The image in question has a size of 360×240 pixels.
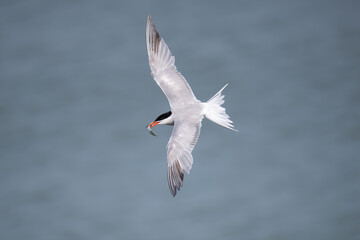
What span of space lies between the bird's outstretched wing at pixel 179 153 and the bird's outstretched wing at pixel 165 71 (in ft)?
1.61

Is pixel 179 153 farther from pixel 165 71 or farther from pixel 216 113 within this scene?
pixel 165 71

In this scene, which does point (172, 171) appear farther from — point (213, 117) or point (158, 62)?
point (158, 62)

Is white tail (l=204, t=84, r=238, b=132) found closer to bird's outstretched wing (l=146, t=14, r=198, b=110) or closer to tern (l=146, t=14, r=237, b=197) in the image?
tern (l=146, t=14, r=237, b=197)

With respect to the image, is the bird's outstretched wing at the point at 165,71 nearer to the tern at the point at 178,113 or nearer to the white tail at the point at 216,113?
the tern at the point at 178,113

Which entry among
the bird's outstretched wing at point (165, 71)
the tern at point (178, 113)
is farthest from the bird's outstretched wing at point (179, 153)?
the bird's outstretched wing at point (165, 71)

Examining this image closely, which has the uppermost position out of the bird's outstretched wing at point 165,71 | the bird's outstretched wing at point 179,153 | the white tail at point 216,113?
the bird's outstretched wing at point 165,71

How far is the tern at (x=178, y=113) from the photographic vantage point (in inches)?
209

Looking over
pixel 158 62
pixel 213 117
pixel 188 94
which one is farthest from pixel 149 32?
pixel 213 117

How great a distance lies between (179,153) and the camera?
5.33 m

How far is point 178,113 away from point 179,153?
46 centimetres

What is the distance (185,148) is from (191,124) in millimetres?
259

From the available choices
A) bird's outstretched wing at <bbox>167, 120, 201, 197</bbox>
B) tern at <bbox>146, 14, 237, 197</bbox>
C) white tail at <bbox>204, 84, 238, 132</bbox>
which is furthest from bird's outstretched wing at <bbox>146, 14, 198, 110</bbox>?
bird's outstretched wing at <bbox>167, 120, 201, 197</bbox>

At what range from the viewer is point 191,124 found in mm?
5480

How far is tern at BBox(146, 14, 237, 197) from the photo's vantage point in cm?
531
